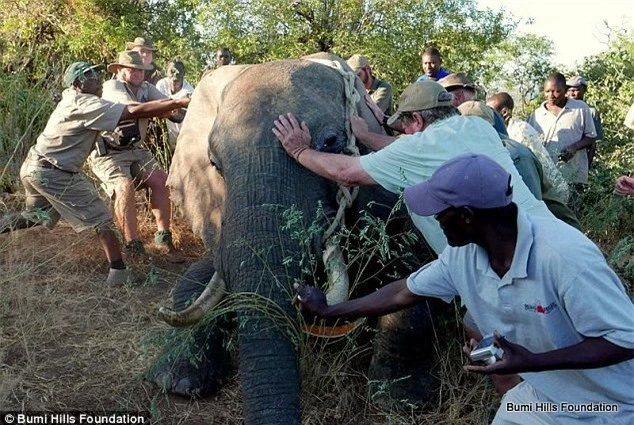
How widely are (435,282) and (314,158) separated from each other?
1.60 meters

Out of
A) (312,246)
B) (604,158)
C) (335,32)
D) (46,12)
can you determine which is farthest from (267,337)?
(46,12)

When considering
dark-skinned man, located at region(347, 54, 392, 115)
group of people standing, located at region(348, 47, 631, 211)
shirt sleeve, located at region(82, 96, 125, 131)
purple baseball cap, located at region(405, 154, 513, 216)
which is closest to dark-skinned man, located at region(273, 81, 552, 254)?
purple baseball cap, located at region(405, 154, 513, 216)

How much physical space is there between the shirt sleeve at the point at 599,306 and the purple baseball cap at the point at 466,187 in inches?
14.5

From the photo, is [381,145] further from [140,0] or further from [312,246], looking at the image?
[140,0]

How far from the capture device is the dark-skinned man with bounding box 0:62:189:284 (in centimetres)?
703

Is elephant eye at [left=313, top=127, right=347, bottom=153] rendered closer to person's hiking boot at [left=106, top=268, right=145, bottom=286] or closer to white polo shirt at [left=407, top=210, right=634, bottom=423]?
white polo shirt at [left=407, top=210, right=634, bottom=423]

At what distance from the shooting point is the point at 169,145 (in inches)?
370

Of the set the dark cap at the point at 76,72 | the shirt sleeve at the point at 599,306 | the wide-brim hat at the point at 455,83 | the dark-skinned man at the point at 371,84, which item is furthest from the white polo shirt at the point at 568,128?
the shirt sleeve at the point at 599,306

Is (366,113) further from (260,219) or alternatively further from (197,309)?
(197,309)

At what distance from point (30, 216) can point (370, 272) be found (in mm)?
3063

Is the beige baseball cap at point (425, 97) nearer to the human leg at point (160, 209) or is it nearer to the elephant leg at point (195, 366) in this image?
the elephant leg at point (195, 366)

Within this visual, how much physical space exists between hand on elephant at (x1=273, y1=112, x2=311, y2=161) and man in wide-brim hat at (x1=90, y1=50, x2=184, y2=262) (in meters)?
3.12

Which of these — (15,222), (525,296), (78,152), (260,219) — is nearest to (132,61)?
(78,152)

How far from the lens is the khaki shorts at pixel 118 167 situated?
795 cm
